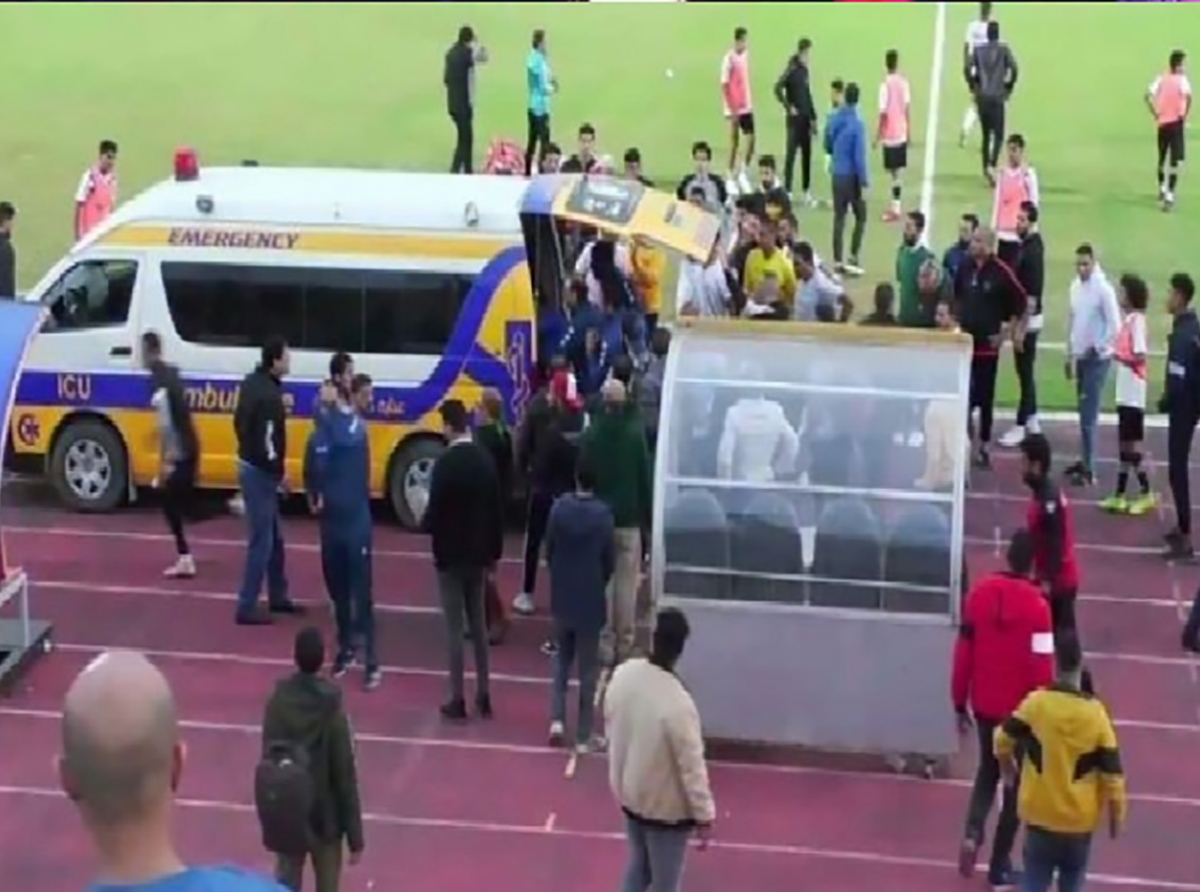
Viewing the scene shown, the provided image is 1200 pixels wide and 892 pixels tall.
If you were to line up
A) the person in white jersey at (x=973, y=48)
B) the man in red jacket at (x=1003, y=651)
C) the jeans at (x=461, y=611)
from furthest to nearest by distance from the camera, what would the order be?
the person in white jersey at (x=973, y=48)
the jeans at (x=461, y=611)
the man in red jacket at (x=1003, y=651)

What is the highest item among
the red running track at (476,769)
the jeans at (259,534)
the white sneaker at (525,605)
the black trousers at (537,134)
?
the black trousers at (537,134)

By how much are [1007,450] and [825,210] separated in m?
7.40

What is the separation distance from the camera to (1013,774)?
32.8ft

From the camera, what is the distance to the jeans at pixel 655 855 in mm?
9703

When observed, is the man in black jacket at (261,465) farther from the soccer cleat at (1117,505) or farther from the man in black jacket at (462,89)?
the man in black jacket at (462,89)

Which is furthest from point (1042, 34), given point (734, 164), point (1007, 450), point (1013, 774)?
point (1013, 774)

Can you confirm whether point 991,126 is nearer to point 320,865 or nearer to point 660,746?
point 660,746

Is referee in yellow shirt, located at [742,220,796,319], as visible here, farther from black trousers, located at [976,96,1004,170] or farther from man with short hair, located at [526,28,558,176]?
black trousers, located at [976,96,1004,170]

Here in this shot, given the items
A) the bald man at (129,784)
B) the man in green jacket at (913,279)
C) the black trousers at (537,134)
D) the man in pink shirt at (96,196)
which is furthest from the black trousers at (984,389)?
the bald man at (129,784)

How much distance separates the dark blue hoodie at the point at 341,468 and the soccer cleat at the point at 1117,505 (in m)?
6.27

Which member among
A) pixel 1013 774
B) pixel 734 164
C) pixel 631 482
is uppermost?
pixel 734 164

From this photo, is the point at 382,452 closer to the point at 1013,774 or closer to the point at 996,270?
→ the point at 996,270

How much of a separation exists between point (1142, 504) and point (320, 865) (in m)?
9.03

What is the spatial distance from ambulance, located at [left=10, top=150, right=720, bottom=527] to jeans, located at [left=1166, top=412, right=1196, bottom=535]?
3526 mm
